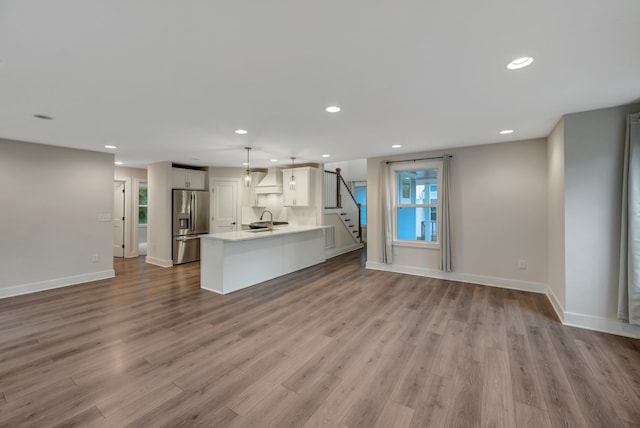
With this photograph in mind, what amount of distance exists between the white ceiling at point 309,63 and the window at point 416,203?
1778 mm

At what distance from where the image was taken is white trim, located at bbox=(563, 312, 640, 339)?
2871 mm

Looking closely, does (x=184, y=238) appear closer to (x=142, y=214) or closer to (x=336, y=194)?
(x=142, y=214)

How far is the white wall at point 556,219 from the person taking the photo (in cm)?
327

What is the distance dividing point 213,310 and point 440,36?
148 inches

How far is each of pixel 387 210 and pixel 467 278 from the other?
191 cm

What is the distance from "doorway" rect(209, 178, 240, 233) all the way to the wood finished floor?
3335 millimetres

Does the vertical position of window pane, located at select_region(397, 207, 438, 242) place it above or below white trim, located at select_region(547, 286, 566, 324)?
above

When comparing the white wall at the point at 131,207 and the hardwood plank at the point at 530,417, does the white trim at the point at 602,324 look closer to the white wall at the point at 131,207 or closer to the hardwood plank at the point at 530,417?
the hardwood plank at the point at 530,417

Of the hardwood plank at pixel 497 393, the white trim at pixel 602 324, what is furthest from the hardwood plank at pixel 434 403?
the white trim at pixel 602 324

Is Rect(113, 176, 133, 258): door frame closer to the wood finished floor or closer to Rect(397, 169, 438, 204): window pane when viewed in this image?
the wood finished floor

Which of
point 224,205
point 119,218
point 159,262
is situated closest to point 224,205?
point 224,205

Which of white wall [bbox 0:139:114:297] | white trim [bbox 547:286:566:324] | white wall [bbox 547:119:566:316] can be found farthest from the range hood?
white trim [bbox 547:286:566:324]

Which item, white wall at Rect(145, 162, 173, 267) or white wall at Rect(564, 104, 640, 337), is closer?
white wall at Rect(564, 104, 640, 337)

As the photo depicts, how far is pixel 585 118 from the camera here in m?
3.03
